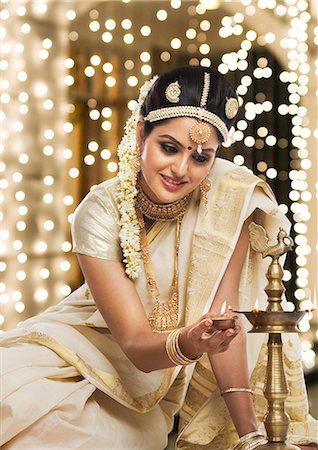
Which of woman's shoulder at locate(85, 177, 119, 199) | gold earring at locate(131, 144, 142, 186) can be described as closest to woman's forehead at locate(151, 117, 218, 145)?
gold earring at locate(131, 144, 142, 186)

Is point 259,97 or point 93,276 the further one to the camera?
point 259,97

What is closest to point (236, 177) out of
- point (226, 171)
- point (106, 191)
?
point (226, 171)

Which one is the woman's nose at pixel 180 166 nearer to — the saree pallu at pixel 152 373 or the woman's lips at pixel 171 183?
the woman's lips at pixel 171 183

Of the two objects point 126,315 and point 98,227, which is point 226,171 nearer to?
point 98,227

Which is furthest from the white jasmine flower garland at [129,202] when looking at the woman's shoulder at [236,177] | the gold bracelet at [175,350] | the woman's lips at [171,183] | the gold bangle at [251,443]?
the gold bangle at [251,443]

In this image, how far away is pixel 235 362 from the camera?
2.09 metres

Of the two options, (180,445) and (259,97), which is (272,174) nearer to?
(259,97)

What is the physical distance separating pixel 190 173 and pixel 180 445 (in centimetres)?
69

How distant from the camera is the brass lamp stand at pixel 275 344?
1.59 metres

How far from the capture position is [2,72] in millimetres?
3973

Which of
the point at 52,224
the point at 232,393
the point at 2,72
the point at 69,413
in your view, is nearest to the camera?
the point at 69,413

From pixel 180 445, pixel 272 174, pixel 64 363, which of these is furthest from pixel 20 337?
pixel 272 174

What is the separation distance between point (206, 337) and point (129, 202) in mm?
571

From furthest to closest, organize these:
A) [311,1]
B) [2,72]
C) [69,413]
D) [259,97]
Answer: [259,97]
[311,1]
[2,72]
[69,413]
